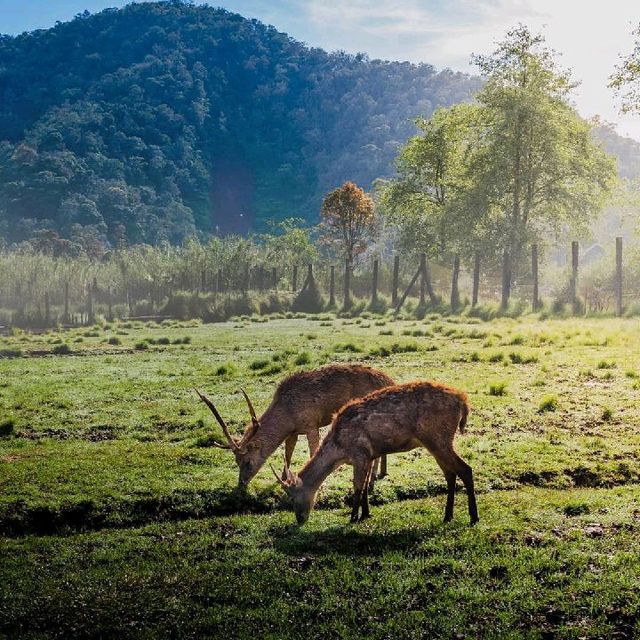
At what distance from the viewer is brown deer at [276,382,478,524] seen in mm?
9924

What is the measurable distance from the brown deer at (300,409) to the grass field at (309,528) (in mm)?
622

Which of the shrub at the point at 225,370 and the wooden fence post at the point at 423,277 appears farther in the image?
the wooden fence post at the point at 423,277

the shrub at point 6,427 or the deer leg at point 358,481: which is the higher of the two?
the deer leg at point 358,481

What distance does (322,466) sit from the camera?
10258 millimetres

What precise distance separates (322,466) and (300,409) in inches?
79.2

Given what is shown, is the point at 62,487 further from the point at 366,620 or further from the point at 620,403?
the point at 620,403

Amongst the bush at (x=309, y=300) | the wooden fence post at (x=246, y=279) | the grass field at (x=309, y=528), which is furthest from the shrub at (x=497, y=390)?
the wooden fence post at (x=246, y=279)

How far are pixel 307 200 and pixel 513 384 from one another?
177 m

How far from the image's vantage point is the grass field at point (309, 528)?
7352 mm

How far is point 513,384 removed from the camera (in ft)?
64.9

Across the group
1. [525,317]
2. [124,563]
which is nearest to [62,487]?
[124,563]

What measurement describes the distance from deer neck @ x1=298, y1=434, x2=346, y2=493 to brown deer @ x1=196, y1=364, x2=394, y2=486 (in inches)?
63.7

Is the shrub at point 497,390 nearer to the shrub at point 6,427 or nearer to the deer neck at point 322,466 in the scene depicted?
the deer neck at point 322,466

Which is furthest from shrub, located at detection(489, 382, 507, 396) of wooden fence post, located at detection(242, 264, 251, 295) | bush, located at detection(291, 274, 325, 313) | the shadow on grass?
wooden fence post, located at detection(242, 264, 251, 295)
